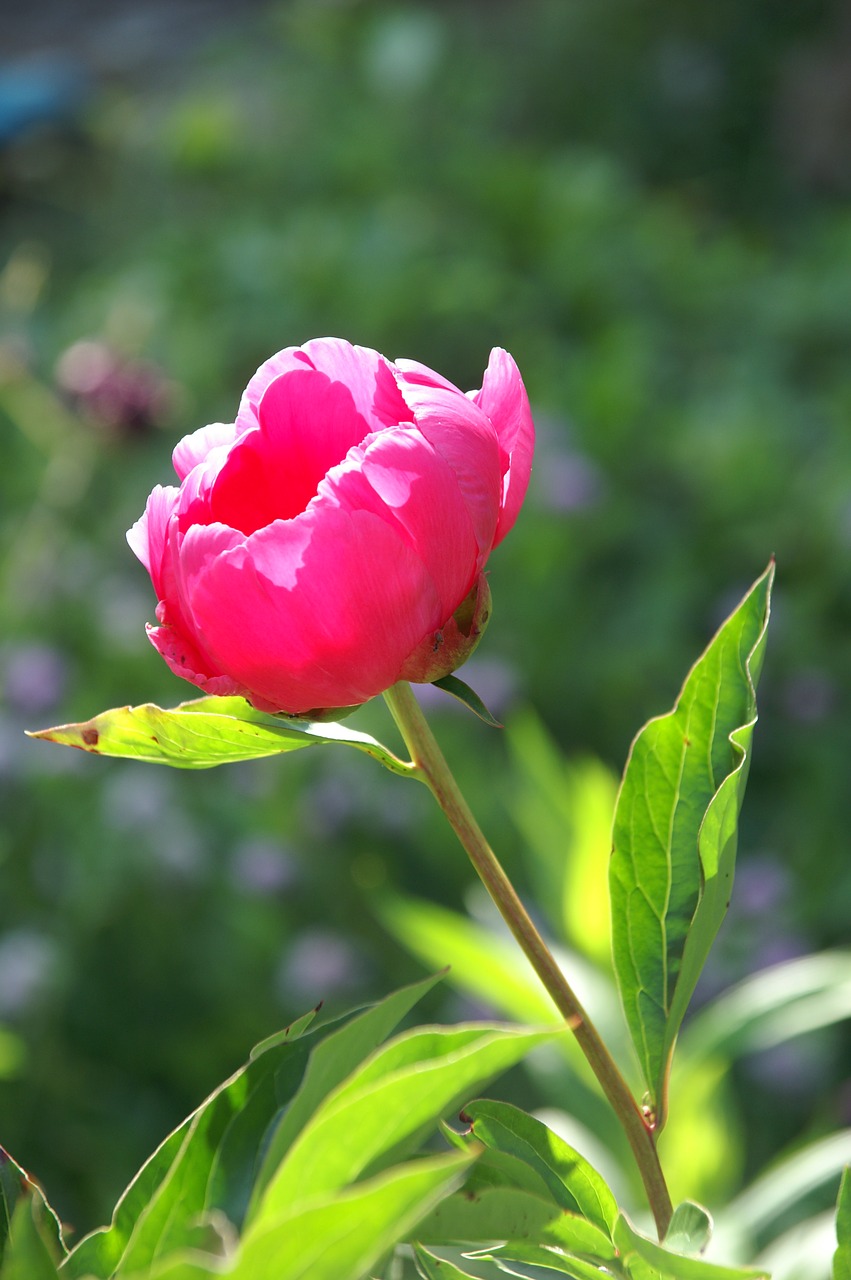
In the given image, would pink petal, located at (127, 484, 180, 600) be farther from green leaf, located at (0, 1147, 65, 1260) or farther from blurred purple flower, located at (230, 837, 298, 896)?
blurred purple flower, located at (230, 837, 298, 896)

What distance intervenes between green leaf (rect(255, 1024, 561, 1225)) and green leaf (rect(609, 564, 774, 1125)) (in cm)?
13

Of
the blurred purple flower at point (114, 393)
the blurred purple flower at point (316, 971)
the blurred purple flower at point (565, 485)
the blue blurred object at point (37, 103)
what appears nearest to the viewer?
the blurred purple flower at point (316, 971)

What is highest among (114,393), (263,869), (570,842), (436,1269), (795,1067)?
(436,1269)

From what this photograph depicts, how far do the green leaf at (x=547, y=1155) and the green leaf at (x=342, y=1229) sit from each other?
0.11 metres

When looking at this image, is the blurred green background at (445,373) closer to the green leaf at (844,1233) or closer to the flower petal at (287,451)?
the green leaf at (844,1233)

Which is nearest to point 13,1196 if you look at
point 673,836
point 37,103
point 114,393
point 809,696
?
point 673,836

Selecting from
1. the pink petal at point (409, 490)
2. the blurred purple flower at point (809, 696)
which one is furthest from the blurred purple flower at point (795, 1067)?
the pink petal at point (409, 490)

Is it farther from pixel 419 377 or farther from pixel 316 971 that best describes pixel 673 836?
pixel 316 971

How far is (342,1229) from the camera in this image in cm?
23

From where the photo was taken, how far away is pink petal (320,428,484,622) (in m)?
0.35

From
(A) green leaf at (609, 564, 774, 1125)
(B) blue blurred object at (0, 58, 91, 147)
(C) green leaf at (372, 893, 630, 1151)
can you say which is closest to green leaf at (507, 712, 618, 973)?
(C) green leaf at (372, 893, 630, 1151)

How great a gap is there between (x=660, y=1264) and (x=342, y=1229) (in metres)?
0.11

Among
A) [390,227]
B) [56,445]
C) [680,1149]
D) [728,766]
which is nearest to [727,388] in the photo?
[390,227]

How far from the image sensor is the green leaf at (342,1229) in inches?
8.9
